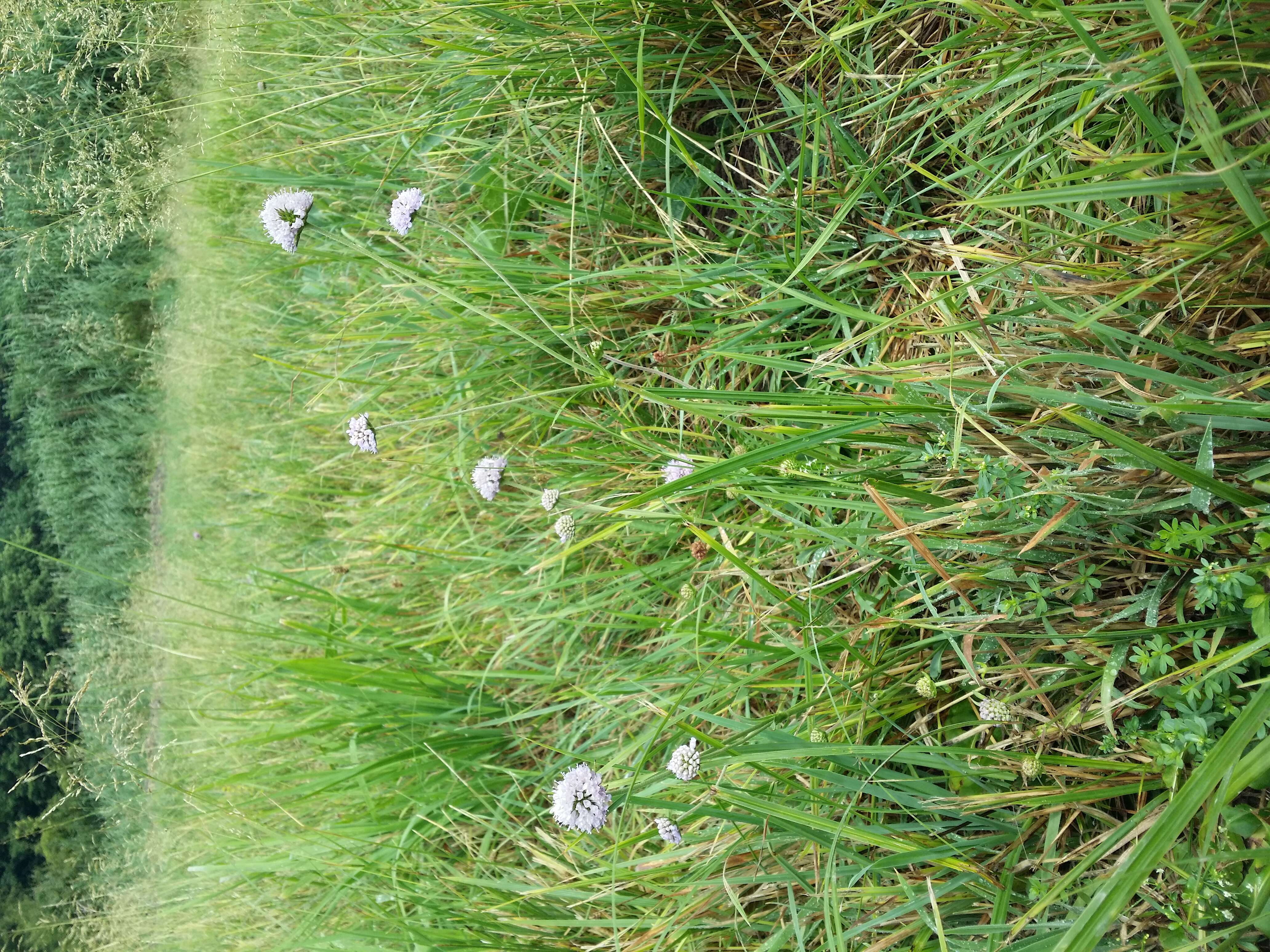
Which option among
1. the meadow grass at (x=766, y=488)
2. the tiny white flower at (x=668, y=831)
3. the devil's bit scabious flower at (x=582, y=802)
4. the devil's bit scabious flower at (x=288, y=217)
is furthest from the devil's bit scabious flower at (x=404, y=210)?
the tiny white flower at (x=668, y=831)

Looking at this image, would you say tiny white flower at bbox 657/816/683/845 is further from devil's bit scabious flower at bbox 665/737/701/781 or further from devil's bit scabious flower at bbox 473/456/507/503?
devil's bit scabious flower at bbox 473/456/507/503

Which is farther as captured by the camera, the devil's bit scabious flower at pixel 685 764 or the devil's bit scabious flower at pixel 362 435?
the devil's bit scabious flower at pixel 362 435

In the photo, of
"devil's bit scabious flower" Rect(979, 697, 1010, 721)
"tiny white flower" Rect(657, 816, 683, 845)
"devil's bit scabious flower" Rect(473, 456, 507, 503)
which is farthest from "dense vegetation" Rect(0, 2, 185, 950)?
"devil's bit scabious flower" Rect(979, 697, 1010, 721)

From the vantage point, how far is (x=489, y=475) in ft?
5.81

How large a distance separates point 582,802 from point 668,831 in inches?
6.4

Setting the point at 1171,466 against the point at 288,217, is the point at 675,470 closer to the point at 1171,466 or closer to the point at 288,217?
A: the point at 1171,466

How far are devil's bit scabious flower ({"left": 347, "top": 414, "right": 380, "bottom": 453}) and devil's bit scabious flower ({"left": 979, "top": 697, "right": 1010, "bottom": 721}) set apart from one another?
1.43 metres

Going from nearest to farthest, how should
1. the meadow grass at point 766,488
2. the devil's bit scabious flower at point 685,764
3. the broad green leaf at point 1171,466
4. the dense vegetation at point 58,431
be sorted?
1. the broad green leaf at point 1171,466
2. the meadow grass at point 766,488
3. the devil's bit scabious flower at point 685,764
4. the dense vegetation at point 58,431

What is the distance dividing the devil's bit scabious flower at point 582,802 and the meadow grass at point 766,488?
0.09 m

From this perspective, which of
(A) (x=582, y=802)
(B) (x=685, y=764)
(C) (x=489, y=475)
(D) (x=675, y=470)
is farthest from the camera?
(C) (x=489, y=475)

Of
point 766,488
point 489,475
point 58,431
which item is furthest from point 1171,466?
point 58,431

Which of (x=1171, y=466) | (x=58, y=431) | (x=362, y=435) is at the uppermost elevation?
(x=1171, y=466)

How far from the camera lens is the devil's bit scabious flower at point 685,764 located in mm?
1267

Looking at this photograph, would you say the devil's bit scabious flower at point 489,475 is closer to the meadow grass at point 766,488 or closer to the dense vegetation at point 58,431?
the meadow grass at point 766,488
